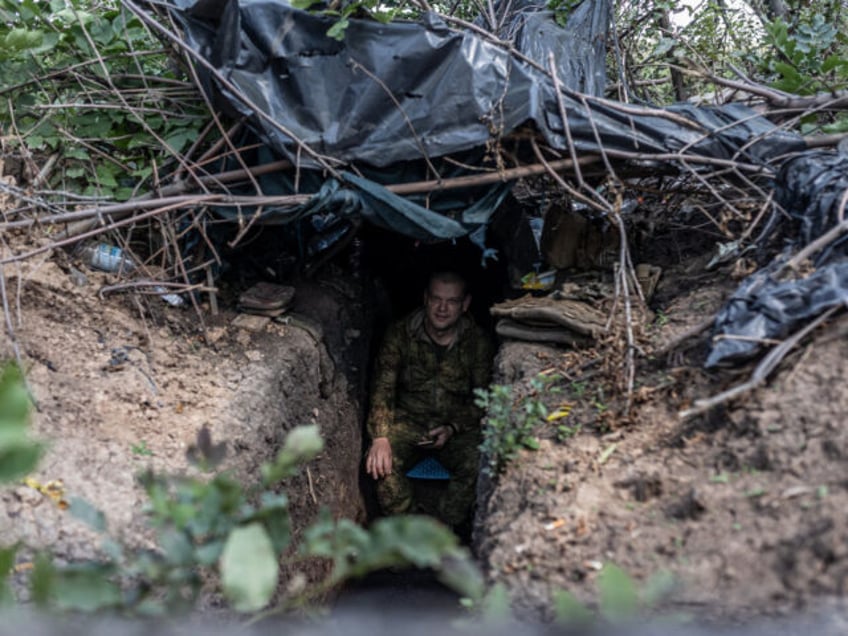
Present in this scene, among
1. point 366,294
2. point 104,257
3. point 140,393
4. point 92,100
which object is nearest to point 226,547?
point 140,393

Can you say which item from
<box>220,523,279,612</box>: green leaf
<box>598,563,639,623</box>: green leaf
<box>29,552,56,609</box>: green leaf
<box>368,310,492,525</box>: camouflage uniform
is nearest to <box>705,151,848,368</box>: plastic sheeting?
<box>598,563,639,623</box>: green leaf

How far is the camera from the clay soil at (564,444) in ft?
8.35

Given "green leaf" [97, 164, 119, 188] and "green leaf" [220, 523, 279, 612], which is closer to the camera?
"green leaf" [220, 523, 279, 612]

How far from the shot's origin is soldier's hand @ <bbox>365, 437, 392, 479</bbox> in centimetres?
613

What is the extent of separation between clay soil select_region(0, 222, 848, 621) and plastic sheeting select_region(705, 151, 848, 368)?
0.12 meters

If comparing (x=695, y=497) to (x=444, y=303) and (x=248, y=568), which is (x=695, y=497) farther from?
(x=444, y=303)

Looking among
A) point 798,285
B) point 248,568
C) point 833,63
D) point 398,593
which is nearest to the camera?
point 248,568

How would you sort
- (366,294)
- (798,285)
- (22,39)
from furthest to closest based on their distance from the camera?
(366,294) < (22,39) < (798,285)

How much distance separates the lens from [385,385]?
6.39 meters

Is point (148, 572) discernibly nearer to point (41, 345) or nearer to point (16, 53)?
point (41, 345)

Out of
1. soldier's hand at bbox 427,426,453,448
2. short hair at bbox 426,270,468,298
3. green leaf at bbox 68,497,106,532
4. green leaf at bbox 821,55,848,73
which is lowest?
green leaf at bbox 68,497,106,532

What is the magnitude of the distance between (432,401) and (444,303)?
89 cm

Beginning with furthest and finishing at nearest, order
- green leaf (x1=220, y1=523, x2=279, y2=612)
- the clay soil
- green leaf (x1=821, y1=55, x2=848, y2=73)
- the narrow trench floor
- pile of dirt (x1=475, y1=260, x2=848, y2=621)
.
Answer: the narrow trench floor, green leaf (x1=821, y1=55, x2=848, y2=73), the clay soil, pile of dirt (x1=475, y1=260, x2=848, y2=621), green leaf (x1=220, y1=523, x2=279, y2=612)

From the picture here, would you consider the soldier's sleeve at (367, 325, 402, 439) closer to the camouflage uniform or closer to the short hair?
the camouflage uniform
